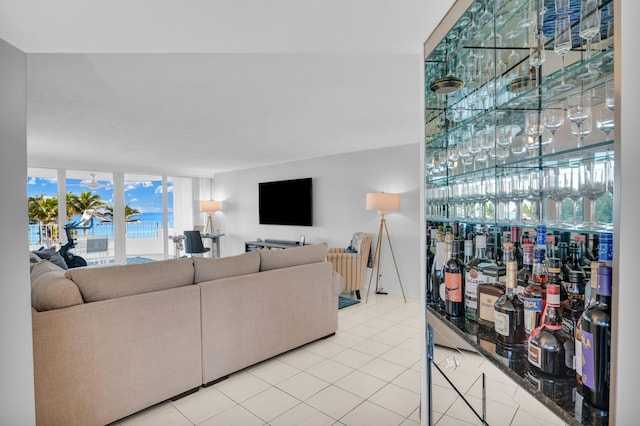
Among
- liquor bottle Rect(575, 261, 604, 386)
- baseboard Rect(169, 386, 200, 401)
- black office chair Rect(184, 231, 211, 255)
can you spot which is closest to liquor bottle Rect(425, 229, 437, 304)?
liquor bottle Rect(575, 261, 604, 386)

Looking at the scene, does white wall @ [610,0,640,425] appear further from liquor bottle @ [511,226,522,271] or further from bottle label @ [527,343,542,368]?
liquor bottle @ [511,226,522,271]

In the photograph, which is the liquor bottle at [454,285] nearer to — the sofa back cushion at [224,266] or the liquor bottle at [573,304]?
the liquor bottle at [573,304]

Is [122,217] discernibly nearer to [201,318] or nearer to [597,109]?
[201,318]

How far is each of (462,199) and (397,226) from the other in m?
3.67

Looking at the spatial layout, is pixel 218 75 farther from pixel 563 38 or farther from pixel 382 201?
pixel 382 201

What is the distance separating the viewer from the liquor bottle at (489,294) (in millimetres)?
1339

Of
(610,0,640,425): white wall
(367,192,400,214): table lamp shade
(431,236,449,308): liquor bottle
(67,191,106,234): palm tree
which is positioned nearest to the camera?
(610,0,640,425): white wall

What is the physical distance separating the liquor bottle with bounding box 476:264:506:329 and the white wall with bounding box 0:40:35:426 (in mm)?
2036

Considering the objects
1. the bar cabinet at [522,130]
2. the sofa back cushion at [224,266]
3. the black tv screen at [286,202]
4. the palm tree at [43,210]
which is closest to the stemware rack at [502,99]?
the bar cabinet at [522,130]

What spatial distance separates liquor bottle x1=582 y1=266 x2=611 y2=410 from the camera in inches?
31.2

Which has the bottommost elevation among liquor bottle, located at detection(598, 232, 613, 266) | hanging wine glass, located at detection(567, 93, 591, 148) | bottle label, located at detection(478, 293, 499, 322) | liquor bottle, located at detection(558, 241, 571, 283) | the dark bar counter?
the dark bar counter

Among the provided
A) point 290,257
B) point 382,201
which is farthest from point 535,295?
point 382,201

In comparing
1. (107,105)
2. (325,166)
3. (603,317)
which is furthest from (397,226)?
(603,317)

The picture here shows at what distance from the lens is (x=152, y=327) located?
229cm
